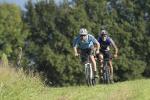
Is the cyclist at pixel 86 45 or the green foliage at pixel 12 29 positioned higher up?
the green foliage at pixel 12 29

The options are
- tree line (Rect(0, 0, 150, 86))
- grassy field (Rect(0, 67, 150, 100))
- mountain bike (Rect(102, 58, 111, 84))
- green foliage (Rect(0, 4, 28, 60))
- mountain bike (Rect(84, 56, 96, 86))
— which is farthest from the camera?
green foliage (Rect(0, 4, 28, 60))

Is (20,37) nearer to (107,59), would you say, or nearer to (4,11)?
(4,11)

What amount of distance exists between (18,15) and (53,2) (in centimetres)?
523

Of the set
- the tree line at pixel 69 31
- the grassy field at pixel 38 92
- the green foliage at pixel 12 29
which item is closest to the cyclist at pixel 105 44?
the grassy field at pixel 38 92

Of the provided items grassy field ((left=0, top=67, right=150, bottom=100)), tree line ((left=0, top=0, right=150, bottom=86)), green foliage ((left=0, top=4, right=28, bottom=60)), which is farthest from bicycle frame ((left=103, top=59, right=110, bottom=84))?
green foliage ((left=0, top=4, right=28, bottom=60))

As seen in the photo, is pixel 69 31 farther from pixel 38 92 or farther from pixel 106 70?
pixel 38 92

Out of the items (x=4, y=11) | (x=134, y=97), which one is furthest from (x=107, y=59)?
(x=4, y=11)

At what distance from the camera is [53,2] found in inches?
3093

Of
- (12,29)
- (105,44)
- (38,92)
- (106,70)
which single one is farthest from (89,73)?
(12,29)

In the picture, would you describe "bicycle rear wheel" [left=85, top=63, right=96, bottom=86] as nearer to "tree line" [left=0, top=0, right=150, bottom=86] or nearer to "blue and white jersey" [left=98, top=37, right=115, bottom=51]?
"blue and white jersey" [left=98, top=37, right=115, bottom=51]

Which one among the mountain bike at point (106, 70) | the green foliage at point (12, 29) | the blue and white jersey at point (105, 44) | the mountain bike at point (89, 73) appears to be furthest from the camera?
the green foliage at point (12, 29)

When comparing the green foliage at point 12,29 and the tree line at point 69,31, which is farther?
the green foliage at point 12,29

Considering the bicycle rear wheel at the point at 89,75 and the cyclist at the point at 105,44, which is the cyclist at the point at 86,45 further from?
the cyclist at the point at 105,44

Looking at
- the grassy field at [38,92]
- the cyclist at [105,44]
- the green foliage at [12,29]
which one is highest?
the green foliage at [12,29]
